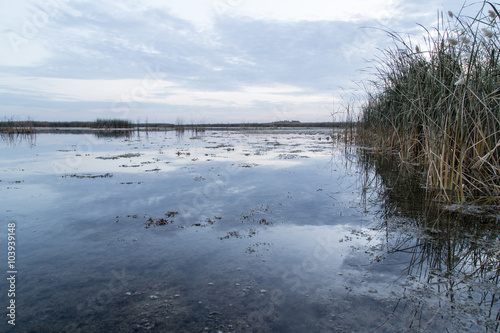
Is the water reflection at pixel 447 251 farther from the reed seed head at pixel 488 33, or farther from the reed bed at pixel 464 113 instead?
the reed seed head at pixel 488 33

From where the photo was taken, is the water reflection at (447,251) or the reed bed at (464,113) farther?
the reed bed at (464,113)

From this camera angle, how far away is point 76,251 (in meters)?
3.01

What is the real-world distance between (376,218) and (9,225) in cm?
454

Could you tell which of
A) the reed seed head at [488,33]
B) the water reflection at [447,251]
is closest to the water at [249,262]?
the water reflection at [447,251]

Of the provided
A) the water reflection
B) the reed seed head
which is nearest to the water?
the water reflection

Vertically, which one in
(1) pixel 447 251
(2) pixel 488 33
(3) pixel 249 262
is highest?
(2) pixel 488 33

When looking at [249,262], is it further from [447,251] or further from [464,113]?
[464,113]

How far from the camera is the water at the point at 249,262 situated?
1915mm

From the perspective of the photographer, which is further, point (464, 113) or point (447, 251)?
point (464, 113)

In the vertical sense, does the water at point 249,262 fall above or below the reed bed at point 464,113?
below

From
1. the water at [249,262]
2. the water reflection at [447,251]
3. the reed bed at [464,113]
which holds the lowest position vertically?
the water at [249,262]

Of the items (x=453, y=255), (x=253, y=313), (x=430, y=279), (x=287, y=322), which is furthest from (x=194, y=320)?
(x=453, y=255)

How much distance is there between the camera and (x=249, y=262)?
8.92ft

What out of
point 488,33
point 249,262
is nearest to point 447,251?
point 249,262
